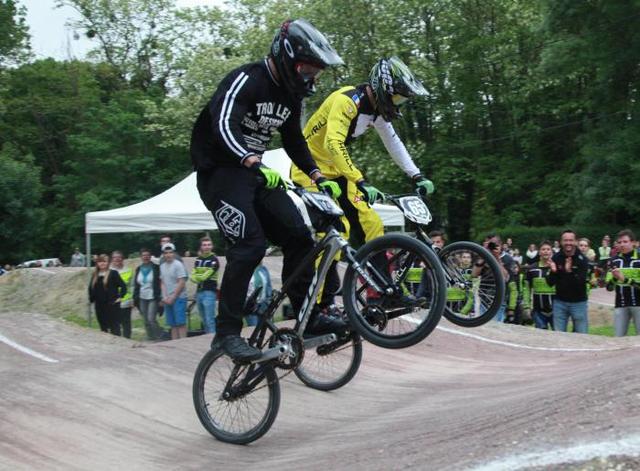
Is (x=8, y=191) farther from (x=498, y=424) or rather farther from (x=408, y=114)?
(x=498, y=424)

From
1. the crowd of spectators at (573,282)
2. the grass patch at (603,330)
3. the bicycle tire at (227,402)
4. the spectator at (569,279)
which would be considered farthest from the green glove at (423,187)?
the grass patch at (603,330)

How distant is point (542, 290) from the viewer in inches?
502

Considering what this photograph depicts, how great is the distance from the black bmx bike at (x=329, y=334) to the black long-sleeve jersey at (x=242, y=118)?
520mm

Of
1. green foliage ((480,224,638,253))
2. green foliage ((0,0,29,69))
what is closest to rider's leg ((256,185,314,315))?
green foliage ((480,224,638,253))

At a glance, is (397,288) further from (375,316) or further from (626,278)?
(626,278)

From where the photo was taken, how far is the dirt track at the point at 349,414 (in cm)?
425

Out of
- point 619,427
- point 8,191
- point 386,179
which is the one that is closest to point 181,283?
point 619,427

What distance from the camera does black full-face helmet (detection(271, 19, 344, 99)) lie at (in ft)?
16.9

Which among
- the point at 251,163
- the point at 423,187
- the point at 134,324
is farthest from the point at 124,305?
the point at 251,163

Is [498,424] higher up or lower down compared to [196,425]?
higher up

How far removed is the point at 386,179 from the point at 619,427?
29284mm

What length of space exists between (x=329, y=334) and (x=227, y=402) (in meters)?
1.00

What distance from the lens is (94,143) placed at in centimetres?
4494

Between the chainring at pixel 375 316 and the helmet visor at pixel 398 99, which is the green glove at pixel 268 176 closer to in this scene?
the chainring at pixel 375 316
